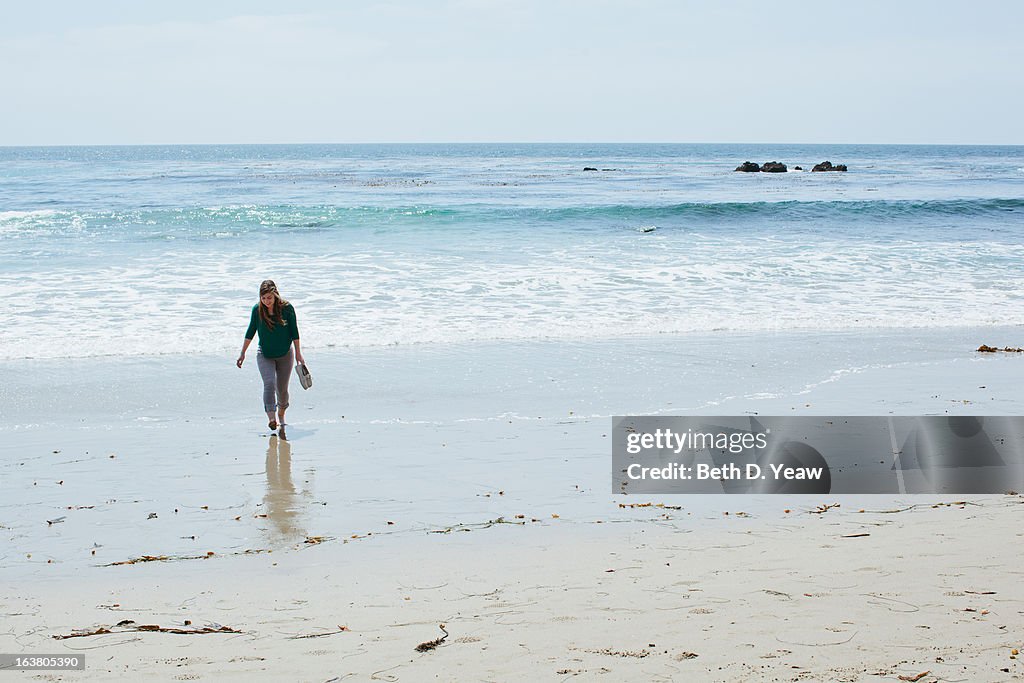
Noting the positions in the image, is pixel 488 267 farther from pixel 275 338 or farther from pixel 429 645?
pixel 429 645

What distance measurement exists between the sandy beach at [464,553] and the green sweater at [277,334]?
2.24 feet

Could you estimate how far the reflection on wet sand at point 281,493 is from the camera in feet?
19.3

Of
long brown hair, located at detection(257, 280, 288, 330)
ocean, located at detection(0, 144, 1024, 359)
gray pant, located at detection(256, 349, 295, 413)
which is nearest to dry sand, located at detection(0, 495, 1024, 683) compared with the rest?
gray pant, located at detection(256, 349, 295, 413)

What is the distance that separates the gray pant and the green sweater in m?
0.06

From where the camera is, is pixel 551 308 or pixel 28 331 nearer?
pixel 28 331

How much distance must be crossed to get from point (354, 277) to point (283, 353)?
28.9 ft

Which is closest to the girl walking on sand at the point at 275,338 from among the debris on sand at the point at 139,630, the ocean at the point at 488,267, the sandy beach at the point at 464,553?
the sandy beach at the point at 464,553

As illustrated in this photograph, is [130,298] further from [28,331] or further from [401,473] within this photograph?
[401,473]

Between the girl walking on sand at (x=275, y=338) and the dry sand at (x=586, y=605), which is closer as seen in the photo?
the dry sand at (x=586, y=605)

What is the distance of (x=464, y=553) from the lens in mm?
5379

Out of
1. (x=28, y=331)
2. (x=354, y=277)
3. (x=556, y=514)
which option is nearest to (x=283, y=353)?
(x=556, y=514)

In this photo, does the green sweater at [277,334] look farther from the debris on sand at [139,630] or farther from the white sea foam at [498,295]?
the debris on sand at [139,630]

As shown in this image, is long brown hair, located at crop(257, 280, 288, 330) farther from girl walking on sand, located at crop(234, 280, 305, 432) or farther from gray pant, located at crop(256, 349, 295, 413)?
gray pant, located at crop(256, 349, 295, 413)

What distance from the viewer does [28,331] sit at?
1274 cm
